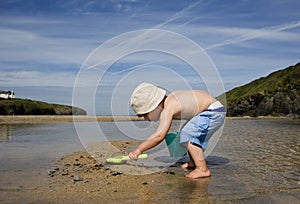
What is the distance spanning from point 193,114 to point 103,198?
208 cm

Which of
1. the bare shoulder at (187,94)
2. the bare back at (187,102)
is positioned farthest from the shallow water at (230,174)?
Result: the bare shoulder at (187,94)

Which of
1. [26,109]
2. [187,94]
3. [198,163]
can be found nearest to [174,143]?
[198,163]

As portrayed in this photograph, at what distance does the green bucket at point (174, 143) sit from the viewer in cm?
550

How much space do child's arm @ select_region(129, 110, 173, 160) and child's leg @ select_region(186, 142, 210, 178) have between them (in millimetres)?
625

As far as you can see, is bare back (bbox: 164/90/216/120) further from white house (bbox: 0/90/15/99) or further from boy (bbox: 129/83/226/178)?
white house (bbox: 0/90/15/99)

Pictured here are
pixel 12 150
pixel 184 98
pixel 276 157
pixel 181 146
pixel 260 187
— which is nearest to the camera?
pixel 260 187

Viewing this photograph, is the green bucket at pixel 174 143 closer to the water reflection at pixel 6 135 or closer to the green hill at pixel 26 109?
the water reflection at pixel 6 135

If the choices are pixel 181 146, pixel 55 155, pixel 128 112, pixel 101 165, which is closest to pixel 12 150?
pixel 55 155

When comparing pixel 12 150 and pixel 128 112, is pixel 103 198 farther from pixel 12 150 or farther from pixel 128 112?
pixel 12 150

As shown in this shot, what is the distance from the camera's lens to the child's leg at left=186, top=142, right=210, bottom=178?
471 centimetres

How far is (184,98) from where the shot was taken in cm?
500

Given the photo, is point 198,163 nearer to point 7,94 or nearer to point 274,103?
point 274,103

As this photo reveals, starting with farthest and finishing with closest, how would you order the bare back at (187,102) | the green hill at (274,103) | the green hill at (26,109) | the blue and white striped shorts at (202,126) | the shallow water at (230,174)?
the green hill at (274,103), the green hill at (26,109), the blue and white striped shorts at (202,126), the bare back at (187,102), the shallow water at (230,174)

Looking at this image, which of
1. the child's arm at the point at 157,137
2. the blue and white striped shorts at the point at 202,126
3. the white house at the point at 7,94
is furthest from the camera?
the white house at the point at 7,94
